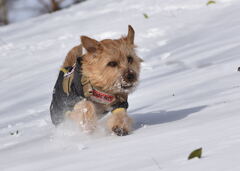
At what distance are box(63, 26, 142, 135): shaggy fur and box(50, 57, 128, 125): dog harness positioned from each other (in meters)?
0.04

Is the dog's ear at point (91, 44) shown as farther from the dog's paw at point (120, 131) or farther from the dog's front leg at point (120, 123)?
the dog's paw at point (120, 131)

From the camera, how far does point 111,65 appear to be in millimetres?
4281

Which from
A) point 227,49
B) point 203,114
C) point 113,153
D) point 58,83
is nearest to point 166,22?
point 227,49

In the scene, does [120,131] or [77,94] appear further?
[77,94]

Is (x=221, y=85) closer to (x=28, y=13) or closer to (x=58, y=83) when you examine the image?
(x=58, y=83)

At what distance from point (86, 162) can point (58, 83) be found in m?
1.84

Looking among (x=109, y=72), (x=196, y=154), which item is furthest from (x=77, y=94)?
(x=196, y=154)

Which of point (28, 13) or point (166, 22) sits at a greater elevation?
point (166, 22)

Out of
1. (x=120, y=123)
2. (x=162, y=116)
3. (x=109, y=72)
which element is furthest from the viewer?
(x=162, y=116)

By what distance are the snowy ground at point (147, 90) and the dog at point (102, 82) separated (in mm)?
160

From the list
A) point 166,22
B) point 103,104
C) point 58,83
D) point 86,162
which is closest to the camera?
point 86,162

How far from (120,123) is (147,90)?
6.16 ft

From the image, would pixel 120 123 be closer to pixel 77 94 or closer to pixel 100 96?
pixel 100 96

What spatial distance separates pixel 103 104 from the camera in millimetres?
4426
